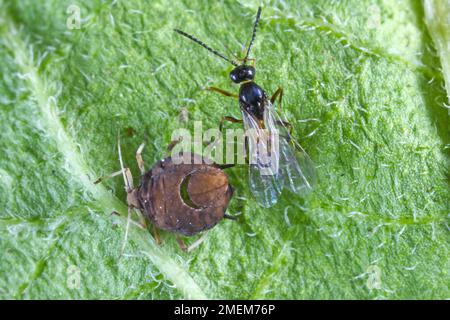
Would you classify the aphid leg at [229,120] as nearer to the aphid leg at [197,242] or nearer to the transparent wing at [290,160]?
the transparent wing at [290,160]

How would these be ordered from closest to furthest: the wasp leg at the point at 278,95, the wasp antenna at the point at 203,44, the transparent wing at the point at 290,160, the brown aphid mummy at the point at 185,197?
the brown aphid mummy at the point at 185,197 < the transparent wing at the point at 290,160 < the wasp antenna at the point at 203,44 < the wasp leg at the point at 278,95

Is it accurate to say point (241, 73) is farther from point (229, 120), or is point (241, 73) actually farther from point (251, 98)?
point (229, 120)

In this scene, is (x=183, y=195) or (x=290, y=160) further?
(x=290, y=160)

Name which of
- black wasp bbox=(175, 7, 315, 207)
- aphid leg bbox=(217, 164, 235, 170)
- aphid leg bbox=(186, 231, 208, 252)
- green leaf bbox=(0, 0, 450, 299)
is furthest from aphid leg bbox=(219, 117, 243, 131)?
aphid leg bbox=(186, 231, 208, 252)

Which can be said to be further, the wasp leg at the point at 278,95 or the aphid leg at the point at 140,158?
the wasp leg at the point at 278,95

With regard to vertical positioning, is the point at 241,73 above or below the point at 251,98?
above

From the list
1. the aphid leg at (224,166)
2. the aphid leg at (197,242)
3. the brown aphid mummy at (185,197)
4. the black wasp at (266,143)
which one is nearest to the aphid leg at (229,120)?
the black wasp at (266,143)

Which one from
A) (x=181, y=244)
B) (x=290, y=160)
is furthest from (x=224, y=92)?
(x=181, y=244)
